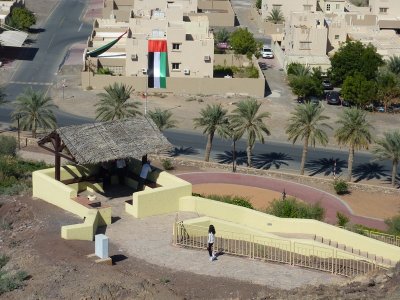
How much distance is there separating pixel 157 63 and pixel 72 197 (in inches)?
1962

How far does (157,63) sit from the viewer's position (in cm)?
9281

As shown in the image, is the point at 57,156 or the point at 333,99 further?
the point at 333,99

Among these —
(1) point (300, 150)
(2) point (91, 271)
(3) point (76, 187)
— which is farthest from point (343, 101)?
(2) point (91, 271)

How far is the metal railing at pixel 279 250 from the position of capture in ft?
129

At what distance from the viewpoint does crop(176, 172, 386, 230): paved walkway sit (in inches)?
2411

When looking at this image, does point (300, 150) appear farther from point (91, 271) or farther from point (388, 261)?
point (91, 271)

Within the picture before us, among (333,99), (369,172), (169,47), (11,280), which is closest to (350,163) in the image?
(369,172)

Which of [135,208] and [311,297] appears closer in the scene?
[311,297]

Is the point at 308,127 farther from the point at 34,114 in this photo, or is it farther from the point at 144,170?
the point at 144,170

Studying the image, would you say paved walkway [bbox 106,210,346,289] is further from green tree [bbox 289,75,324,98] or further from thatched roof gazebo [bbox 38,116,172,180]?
green tree [bbox 289,75,324,98]

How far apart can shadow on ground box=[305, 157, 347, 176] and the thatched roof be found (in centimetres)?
2652

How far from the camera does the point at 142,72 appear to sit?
306 feet

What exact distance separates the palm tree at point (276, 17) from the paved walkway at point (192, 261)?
8039 cm

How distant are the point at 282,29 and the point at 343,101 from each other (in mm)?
30316
